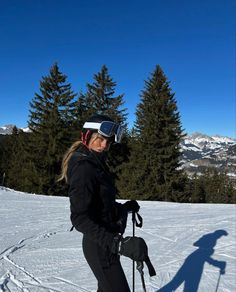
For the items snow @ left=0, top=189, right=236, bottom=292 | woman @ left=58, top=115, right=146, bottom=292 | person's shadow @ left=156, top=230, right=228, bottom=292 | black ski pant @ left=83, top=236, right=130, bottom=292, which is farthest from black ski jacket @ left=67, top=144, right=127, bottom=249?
person's shadow @ left=156, top=230, right=228, bottom=292

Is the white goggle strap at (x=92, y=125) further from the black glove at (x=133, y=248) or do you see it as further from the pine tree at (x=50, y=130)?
the pine tree at (x=50, y=130)

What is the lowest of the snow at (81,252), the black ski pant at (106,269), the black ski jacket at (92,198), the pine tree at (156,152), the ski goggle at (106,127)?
the snow at (81,252)

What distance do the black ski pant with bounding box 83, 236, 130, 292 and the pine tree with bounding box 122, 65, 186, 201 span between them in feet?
80.6

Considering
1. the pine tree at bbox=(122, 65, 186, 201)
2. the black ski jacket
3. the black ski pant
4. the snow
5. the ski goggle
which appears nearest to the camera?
the black ski jacket

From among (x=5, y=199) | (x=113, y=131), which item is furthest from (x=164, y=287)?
(x=5, y=199)

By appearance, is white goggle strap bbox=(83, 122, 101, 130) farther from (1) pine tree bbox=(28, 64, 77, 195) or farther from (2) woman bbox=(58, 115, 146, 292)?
(1) pine tree bbox=(28, 64, 77, 195)

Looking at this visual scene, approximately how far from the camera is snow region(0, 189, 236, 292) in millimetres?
5055

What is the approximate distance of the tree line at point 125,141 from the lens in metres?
27.6

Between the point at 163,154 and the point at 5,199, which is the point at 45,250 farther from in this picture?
the point at 163,154

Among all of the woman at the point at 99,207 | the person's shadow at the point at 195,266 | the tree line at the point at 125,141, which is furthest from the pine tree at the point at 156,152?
the woman at the point at 99,207

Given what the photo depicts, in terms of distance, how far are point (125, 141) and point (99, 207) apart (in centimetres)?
2804

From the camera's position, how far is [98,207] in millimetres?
2746

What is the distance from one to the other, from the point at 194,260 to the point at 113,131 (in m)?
4.23

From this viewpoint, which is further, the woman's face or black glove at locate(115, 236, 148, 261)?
the woman's face
